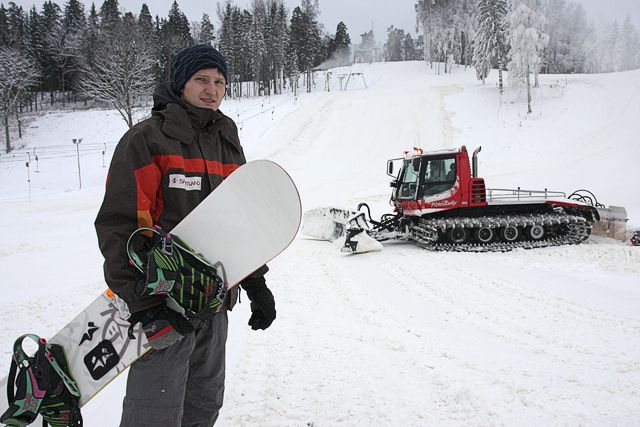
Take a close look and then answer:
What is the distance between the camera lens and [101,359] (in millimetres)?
2246

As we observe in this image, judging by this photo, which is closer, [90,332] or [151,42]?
[90,332]

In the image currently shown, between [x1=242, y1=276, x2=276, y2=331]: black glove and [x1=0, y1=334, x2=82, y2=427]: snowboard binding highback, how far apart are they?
1.01 meters

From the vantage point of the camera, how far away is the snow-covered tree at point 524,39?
114 ft

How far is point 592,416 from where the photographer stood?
3.01 m

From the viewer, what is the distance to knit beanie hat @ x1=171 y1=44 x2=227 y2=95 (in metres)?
2.25

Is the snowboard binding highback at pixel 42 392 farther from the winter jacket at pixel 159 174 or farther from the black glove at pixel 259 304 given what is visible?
the black glove at pixel 259 304

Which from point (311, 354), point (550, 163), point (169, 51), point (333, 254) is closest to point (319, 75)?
point (169, 51)

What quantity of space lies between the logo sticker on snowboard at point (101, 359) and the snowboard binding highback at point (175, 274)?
563 millimetres

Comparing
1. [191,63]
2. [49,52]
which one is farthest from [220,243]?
[49,52]

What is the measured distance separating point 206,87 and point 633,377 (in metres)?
4.18

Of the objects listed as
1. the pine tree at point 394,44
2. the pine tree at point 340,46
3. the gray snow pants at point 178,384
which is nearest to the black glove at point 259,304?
the gray snow pants at point 178,384

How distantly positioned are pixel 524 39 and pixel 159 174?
40026 mm

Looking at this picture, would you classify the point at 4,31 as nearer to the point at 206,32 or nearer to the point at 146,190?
the point at 206,32

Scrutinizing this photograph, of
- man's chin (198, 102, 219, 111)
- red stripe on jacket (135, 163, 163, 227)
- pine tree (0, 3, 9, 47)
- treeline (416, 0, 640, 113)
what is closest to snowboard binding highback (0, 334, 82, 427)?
red stripe on jacket (135, 163, 163, 227)
